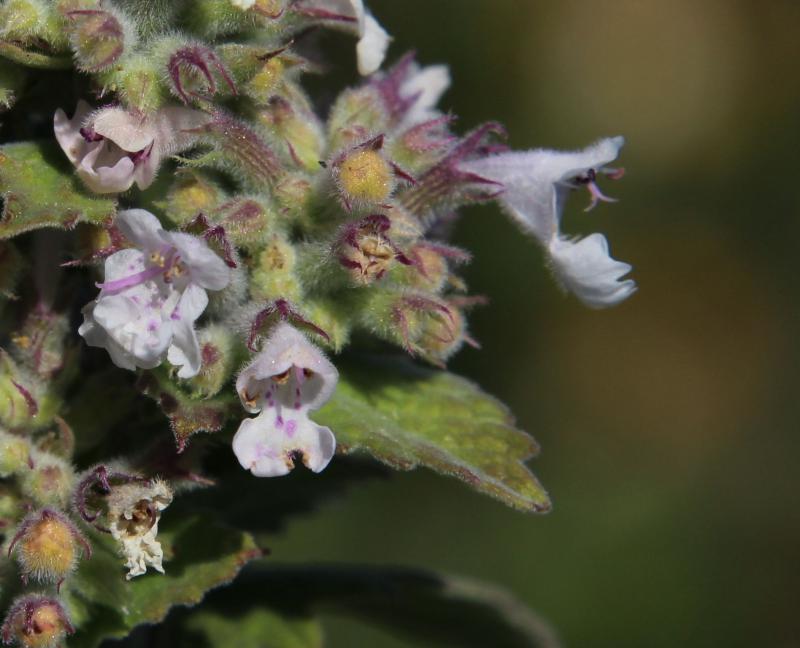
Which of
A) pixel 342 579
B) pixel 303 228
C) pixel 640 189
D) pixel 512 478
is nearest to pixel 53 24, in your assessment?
pixel 303 228

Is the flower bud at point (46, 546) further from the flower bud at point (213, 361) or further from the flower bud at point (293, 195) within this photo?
the flower bud at point (293, 195)

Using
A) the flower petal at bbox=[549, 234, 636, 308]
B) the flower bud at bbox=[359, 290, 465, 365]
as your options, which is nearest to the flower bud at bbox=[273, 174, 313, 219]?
the flower bud at bbox=[359, 290, 465, 365]

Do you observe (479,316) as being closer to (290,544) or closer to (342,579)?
(290,544)

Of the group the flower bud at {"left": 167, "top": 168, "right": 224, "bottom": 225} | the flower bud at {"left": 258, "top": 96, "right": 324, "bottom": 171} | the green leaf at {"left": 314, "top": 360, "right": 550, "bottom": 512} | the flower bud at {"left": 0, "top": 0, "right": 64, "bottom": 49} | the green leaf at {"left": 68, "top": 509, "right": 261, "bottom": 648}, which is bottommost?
the green leaf at {"left": 68, "top": 509, "right": 261, "bottom": 648}

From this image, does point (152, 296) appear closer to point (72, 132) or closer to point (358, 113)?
point (72, 132)

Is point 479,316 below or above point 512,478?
below

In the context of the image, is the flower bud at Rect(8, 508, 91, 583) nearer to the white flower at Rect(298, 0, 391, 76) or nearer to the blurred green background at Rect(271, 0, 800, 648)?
the white flower at Rect(298, 0, 391, 76)

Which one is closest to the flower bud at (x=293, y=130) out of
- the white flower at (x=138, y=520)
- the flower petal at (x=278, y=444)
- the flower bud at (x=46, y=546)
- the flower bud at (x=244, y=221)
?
the flower bud at (x=244, y=221)
